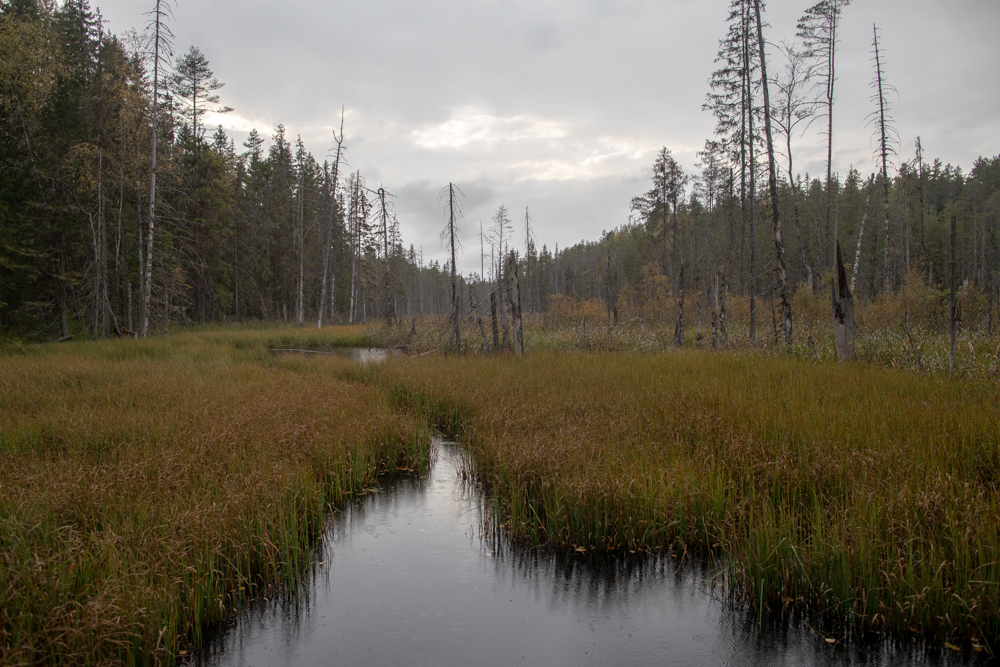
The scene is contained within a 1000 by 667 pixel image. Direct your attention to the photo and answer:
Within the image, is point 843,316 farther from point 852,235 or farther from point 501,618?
point 852,235

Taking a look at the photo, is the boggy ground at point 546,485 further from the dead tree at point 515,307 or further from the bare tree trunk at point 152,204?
the bare tree trunk at point 152,204

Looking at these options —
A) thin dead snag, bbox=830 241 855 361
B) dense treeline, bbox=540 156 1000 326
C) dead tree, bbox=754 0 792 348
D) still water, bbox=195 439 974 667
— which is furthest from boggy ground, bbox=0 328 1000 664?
dense treeline, bbox=540 156 1000 326

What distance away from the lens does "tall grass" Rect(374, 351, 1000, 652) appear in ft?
12.2

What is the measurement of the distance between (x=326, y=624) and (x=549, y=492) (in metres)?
2.64

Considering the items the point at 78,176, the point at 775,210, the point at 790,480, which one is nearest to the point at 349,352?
the point at 78,176

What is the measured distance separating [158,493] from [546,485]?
13.2ft

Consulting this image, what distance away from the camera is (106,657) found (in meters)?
3.25

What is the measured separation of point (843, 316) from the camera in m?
11.2

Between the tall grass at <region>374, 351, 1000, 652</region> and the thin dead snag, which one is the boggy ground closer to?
the tall grass at <region>374, 351, 1000, 652</region>

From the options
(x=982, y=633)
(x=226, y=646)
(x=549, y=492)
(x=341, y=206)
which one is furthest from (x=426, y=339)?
(x=341, y=206)

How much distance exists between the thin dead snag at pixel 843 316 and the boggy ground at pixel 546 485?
1677mm

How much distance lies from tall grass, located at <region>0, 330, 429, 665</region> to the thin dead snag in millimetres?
9282

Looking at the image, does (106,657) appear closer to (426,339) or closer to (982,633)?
(982,633)

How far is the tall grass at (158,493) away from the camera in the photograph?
11.2ft
